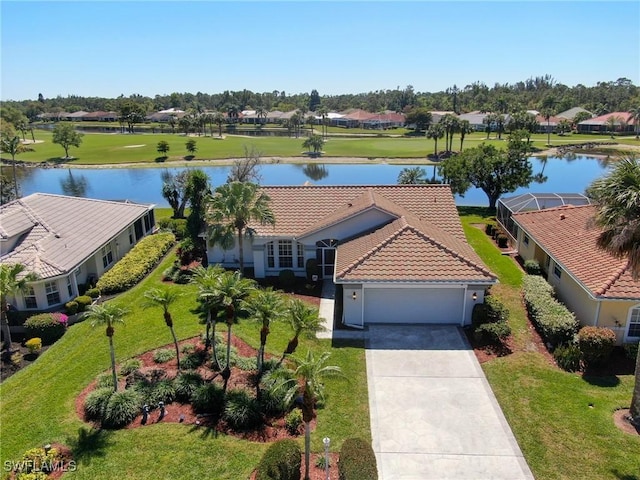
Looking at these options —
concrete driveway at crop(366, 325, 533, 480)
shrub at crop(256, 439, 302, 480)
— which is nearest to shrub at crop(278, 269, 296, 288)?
concrete driveway at crop(366, 325, 533, 480)

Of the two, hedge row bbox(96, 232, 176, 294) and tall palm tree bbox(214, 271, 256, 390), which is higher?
tall palm tree bbox(214, 271, 256, 390)

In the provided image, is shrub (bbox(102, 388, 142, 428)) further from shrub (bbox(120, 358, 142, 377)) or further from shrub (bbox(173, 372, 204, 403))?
shrub (bbox(120, 358, 142, 377))

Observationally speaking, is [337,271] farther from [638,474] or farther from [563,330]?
[638,474]

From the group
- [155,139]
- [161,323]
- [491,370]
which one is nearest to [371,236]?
[491,370]

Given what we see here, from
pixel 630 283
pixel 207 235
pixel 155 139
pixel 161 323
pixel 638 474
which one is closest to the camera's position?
pixel 638 474

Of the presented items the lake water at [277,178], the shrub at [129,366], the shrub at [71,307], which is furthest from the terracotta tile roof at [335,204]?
the lake water at [277,178]
